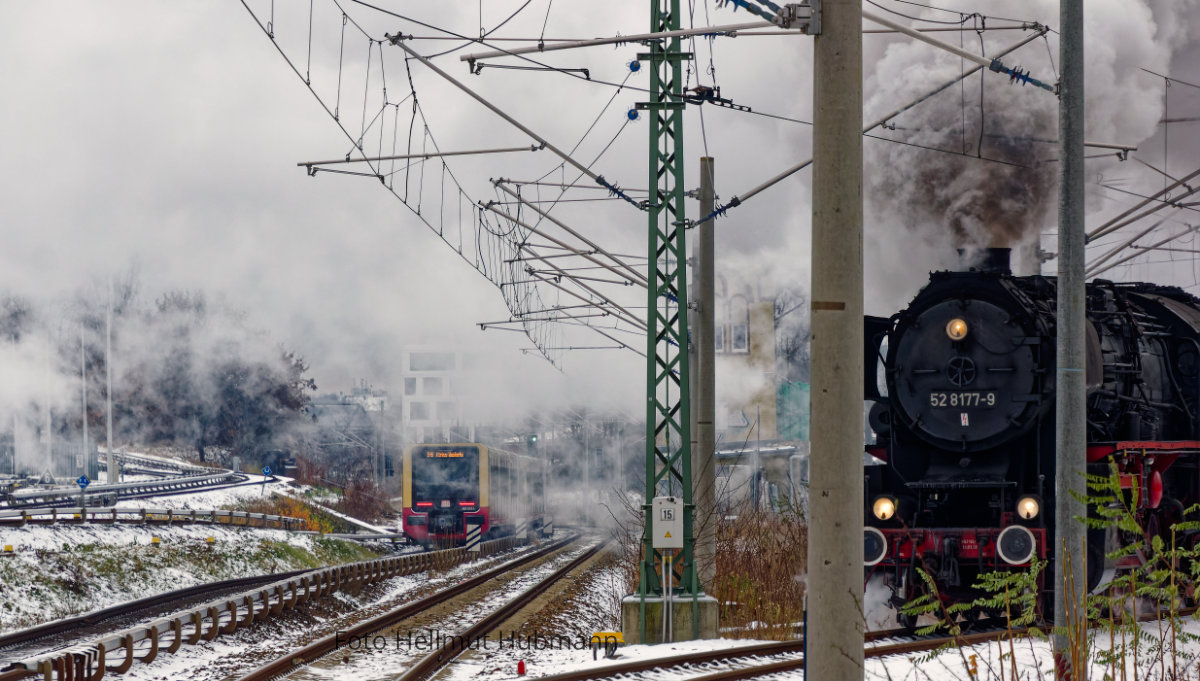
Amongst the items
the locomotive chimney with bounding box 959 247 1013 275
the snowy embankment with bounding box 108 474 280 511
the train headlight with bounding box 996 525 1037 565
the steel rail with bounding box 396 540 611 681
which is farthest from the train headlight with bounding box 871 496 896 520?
the snowy embankment with bounding box 108 474 280 511

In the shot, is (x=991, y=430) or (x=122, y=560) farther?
(x=122, y=560)

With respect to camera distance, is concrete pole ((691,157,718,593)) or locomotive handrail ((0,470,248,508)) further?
locomotive handrail ((0,470,248,508))

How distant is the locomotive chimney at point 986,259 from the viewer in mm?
15695

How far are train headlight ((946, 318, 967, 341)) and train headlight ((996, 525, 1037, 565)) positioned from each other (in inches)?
81.4

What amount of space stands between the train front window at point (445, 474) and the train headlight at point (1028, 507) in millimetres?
23393

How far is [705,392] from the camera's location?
52.9 ft

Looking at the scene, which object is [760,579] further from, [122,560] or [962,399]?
[122,560]

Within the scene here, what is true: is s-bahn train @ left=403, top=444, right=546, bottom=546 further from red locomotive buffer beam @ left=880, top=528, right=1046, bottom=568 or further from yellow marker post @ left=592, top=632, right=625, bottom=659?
red locomotive buffer beam @ left=880, top=528, right=1046, bottom=568

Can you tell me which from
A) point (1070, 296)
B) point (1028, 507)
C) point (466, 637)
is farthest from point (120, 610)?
point (1070, 296)

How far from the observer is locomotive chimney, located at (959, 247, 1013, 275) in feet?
51.5

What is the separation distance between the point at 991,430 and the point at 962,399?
17.9 inches

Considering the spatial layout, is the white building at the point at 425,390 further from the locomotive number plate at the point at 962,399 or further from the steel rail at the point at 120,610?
the locomotive number plate at the point at 962,399

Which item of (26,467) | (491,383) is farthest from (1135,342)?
(26,467)

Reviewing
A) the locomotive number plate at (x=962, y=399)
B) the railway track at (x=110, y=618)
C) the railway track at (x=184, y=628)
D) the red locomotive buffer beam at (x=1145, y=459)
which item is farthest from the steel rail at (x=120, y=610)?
the red locomotive buffer beam at (x=1145, y=459)
